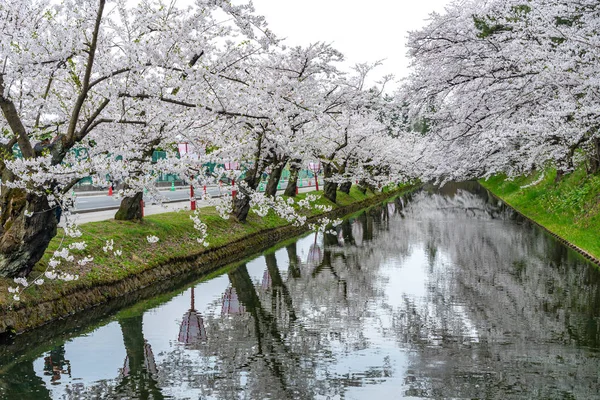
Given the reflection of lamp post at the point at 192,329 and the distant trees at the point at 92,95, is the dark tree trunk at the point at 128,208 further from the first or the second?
the reflection of lamp post at the point at 192,329

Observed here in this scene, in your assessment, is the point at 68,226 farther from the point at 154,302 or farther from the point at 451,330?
the point at 451,330

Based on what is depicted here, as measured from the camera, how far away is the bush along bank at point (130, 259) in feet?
38.2

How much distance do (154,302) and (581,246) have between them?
14.6 metres

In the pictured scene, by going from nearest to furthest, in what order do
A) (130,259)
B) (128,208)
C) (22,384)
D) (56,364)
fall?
(22,384), (56,364), (130,259), (128,208)

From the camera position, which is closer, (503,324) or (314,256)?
(503,324)

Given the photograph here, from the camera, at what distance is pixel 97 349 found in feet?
34.4

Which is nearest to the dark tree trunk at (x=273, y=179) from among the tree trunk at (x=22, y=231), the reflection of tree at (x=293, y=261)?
the reflection of tree at (x=293, y=261)

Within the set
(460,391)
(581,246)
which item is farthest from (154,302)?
(581,246)

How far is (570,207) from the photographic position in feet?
90.3

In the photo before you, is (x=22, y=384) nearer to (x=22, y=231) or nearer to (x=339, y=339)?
(x=22, y=231)

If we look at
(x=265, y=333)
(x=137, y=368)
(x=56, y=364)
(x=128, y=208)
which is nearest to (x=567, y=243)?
(x=265, y=333)

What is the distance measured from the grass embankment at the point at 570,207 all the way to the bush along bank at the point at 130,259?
1192cm

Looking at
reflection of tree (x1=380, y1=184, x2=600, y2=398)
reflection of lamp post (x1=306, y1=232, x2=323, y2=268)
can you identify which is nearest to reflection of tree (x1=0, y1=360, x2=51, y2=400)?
reflection of tree (x1=380, y1=184, x2=600, y2=398)

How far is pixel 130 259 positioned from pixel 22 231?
15.7ft
